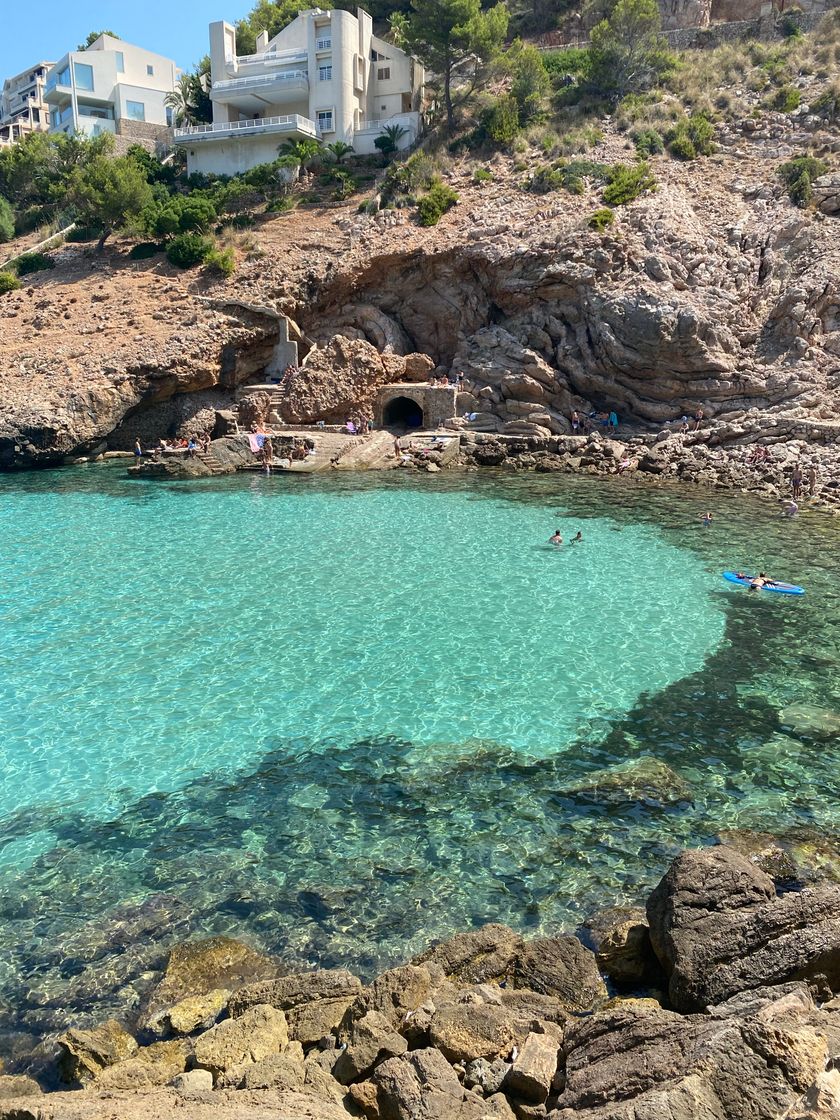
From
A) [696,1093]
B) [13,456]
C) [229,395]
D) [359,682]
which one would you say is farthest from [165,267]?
[696,1093]

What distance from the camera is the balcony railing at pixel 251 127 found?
4262 centimetres

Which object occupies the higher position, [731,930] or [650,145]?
[650,145]

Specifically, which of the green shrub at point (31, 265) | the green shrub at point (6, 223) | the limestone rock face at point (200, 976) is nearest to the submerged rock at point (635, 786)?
the limestone rock face at point (200, 976)

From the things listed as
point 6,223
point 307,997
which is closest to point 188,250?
point 6,223

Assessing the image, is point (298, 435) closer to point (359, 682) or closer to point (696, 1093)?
point (359, 682)

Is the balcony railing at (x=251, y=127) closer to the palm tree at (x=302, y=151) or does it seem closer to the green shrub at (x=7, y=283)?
the palm tree at (x=302, y=151)

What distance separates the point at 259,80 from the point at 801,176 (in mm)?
30256

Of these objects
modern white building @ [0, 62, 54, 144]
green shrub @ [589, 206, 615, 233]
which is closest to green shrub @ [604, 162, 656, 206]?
green shrub @ [589, 206, 615, 233]

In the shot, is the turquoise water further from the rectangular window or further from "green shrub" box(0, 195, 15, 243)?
the rectangular window

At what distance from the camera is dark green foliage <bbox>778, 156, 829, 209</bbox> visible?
32.5 metres

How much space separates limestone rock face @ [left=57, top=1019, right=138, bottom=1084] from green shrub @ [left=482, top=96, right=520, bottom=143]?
42931mm

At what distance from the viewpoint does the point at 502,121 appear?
39.8m

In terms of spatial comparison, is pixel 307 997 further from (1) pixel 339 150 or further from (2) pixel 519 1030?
(1) pixel 339 150

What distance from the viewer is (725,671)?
40.9ft
